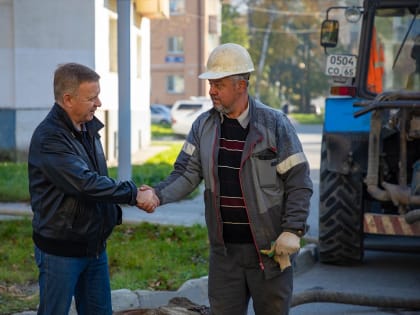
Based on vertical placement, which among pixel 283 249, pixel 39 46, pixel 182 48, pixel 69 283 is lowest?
pixel 69 283

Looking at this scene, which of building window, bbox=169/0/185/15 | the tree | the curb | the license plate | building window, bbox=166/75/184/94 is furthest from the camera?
the tree

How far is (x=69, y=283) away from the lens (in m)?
4.82

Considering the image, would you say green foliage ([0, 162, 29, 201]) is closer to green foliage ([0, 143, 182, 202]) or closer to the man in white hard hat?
A: green foliage ([0, 143, 182, 202])

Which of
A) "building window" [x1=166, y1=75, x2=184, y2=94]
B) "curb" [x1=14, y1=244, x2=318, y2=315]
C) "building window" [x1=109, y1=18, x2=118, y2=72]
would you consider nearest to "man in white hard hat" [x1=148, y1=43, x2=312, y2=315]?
"curb" [x1=14, y1=244, x2=318, y2=315]

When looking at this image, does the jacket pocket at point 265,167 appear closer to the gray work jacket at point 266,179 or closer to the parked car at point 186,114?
the gray work jacket at point 266,179

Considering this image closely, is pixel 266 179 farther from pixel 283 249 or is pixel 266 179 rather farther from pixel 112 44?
pixel 112 44

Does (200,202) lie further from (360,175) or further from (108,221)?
(108,221)

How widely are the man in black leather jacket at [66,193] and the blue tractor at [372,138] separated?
138 inches

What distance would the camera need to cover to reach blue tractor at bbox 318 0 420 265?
8.16 meters

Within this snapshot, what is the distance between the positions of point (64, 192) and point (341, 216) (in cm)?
492

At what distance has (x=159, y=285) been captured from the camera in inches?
309

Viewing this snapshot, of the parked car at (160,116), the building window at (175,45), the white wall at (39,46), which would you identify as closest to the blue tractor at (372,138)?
the white wall at (39,46)

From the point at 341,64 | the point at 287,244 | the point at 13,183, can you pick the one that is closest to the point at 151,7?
the point at 13,183

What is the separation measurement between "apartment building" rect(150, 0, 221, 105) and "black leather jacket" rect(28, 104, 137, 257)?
1872 inches
